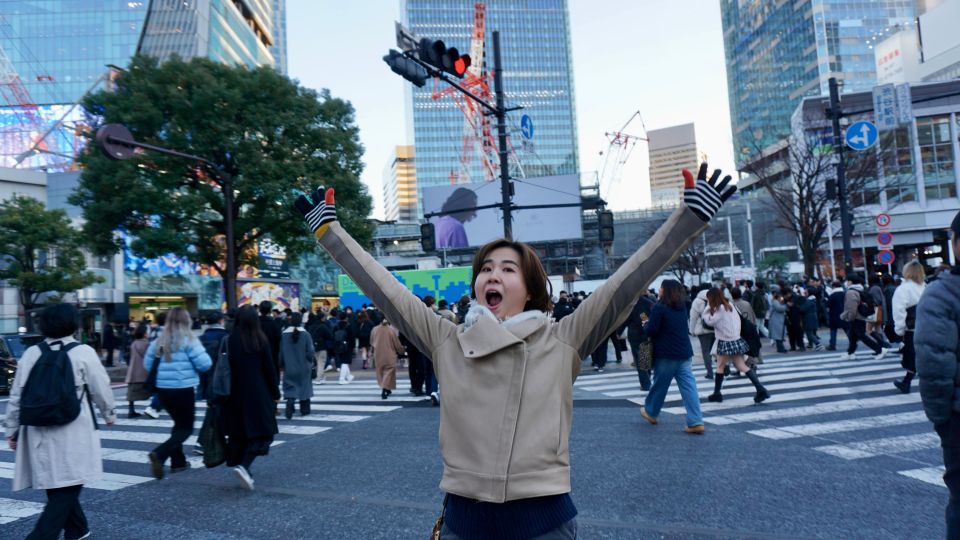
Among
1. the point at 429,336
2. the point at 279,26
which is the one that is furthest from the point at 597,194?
the point at 279,26

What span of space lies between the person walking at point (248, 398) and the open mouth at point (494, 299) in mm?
4128

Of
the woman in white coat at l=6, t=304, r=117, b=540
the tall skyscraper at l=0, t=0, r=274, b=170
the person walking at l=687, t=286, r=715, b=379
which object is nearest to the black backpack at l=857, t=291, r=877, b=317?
the person walking at l=687, t=286, r=715, b=379

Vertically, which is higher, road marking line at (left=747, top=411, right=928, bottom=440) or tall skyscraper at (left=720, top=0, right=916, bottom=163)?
tall skyscraper at (left=720, top=0, right=916, bottom=163)

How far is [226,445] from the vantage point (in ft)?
17.9

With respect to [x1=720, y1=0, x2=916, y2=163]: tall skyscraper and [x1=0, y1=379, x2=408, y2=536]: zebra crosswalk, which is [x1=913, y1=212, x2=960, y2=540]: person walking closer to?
[x1=0, y1=379, x2=408, y2=536]: zebra crosswalk

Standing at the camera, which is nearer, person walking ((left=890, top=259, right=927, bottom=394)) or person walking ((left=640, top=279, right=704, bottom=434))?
person walking ((left=640, top=279, right=704, bottom=434))

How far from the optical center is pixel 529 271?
79.0 inches

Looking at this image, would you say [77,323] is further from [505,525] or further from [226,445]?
[505,525]

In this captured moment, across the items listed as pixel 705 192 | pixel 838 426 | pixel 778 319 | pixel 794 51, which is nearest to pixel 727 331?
Result: pixel 838 426

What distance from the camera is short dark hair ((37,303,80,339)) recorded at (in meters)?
3.87

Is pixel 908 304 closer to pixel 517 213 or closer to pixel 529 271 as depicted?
pixel 529 271

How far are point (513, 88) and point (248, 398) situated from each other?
133287mm

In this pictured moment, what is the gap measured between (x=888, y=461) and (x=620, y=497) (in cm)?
259

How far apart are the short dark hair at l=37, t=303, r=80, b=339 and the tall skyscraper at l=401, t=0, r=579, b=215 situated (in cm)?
12623
